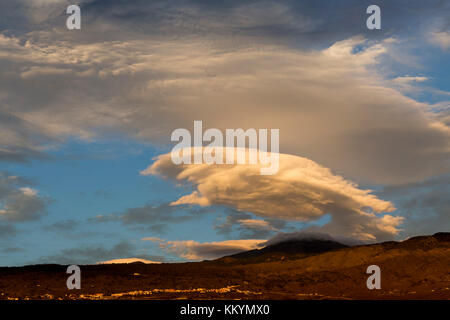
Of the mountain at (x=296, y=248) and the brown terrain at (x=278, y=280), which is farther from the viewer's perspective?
the mountain at (x=296, y=248)

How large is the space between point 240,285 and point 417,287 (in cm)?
2212

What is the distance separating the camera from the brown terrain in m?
62.4

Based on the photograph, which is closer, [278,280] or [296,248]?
[278,280]

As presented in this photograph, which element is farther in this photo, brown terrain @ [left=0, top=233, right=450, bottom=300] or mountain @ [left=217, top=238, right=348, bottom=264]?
mountain @ [left=217, top=238, right=348, bottom=264]

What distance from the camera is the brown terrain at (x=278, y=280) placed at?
62.4m

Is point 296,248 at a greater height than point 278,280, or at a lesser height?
greater

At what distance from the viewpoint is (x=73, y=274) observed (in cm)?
8075

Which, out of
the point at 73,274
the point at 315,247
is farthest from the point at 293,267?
the point at 315,247

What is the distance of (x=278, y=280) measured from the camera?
79750 mm

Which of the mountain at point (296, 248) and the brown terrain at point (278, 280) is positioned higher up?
the mountain at point (296, 248)

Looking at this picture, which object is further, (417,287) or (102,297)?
(417,287)
